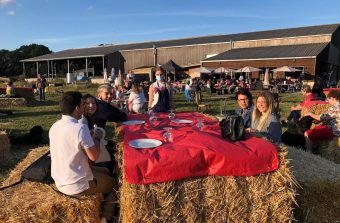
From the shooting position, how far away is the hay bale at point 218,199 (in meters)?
3.21

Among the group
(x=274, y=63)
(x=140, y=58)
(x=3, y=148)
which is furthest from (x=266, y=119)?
(x=140, y=58)

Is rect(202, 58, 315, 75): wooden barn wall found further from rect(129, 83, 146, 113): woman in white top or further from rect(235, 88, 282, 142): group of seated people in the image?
rect(235, 88, 282, 142): group of seated people

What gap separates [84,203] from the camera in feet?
11.5

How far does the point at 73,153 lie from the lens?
3379mm

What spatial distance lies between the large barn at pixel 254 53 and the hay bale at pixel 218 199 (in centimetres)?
2648

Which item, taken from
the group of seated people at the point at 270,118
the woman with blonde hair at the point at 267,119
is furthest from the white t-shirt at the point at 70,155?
the woman with blonde hair at the point at 267,119

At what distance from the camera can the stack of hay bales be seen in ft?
13.0

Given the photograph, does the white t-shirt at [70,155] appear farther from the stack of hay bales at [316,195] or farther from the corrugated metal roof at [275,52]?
the corrugated metal roof at [275,52]

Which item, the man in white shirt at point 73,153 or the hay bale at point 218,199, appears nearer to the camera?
the hay bale at point 218,199

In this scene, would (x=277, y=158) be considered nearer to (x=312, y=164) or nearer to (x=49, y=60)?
(x=312, y=164)

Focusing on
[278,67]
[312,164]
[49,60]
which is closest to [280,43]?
[278,67]

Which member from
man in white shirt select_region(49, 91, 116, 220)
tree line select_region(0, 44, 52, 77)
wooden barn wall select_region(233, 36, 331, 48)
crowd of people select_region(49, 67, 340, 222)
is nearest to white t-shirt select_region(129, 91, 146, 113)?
crowd of people select_region(49, 67, 340, 222)

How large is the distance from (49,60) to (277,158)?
177 ft

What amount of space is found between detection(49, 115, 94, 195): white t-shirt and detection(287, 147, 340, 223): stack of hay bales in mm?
2371
